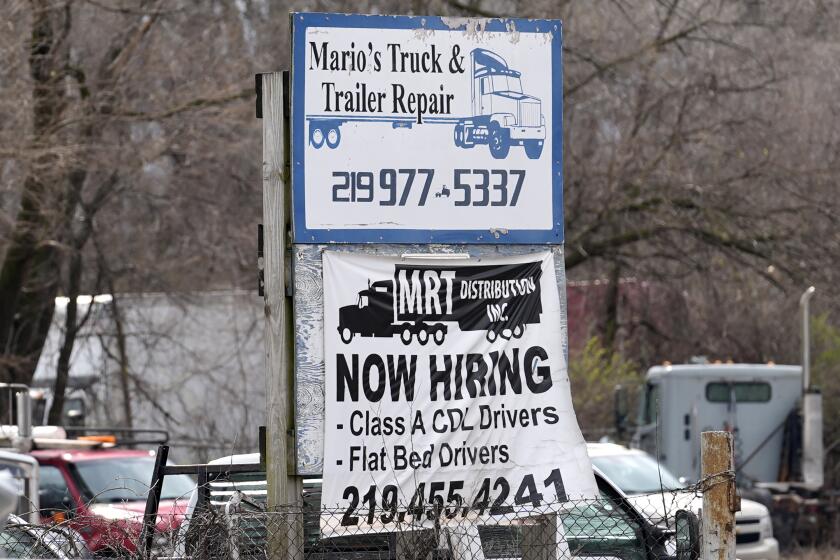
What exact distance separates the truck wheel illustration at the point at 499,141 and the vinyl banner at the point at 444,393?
0.47 metres

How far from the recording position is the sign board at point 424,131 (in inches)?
224

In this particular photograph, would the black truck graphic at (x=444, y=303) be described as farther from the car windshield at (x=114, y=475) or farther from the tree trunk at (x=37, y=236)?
the tree trunk at (x=37, y=236)

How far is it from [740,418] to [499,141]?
1528cm

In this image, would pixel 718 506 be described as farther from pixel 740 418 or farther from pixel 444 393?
pixel 740 418

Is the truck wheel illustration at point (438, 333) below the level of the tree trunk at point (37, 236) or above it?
below

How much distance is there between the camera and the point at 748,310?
2777 centimetres

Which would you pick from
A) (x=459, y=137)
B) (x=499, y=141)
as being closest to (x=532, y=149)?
(x=499, y=141)

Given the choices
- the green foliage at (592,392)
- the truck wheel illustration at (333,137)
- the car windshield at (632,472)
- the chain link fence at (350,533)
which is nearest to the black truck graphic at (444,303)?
the truck wheel illustration at (333,137)

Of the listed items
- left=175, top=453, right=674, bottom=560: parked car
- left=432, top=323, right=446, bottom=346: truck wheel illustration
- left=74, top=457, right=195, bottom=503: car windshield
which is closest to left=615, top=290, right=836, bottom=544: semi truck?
left=74, top=457, right=195, bottom=503: car windshield

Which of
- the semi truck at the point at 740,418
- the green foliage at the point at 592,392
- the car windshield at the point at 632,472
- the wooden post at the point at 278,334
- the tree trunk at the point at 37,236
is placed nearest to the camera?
the wooden post at the point at 278,334

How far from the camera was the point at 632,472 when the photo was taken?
50.0 ft

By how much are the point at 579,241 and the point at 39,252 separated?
8802 mm

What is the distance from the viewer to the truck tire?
568 centimetres

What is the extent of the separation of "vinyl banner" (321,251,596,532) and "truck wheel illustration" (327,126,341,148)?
1.61ft
